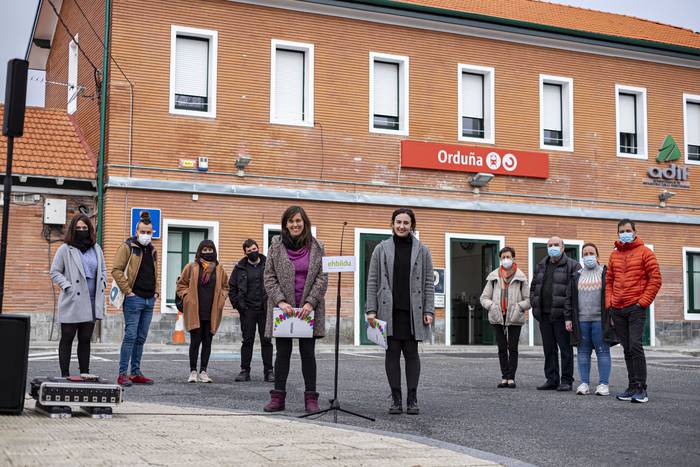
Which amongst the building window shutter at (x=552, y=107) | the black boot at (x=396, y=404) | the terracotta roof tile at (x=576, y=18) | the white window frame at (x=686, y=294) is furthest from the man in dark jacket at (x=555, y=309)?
the white window frame at (x=686, y=294)

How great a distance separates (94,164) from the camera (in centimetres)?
2252

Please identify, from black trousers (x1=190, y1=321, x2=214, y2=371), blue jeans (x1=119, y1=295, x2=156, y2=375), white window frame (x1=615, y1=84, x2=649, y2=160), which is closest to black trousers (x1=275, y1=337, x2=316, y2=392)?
blue jeans (x1=119, y1=295, x2=156, y2=375)

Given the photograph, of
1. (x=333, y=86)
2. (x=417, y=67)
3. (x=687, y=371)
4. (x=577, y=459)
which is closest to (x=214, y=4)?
(x=333, y=86)

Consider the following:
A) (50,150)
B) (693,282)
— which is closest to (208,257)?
(50,150)

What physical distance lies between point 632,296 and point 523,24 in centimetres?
1574

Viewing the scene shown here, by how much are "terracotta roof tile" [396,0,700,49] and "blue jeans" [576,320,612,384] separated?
14865mm

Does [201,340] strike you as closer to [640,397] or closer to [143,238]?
[143,238]

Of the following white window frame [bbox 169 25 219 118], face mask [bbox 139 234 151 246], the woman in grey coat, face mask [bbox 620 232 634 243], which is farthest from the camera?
white window frame [bbox 169 25 219 118]

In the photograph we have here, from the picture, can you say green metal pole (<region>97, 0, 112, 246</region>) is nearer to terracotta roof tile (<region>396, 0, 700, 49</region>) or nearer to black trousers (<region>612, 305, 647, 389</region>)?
terracotta roof tile (<region>396, 0, 700, 49</region>)

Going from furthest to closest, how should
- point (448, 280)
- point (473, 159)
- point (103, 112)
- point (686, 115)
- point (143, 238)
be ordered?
1. point (686, 115)
2. point (473, 159)
3. point (448, 280)
4. point (103, 112)
5. point (143, 238)

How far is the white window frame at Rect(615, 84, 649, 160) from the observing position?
27.2m

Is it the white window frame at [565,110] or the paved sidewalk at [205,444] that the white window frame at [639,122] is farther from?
the paved sidewalk at [205,444]

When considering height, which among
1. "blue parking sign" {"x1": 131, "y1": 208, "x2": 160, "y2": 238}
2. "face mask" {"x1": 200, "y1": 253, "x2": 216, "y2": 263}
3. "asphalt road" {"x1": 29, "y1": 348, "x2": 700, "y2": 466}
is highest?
"blue parking sign" {"x1": 131, "y1": 208, "x2": 160, "y2": 238}

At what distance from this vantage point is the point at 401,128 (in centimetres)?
2470
